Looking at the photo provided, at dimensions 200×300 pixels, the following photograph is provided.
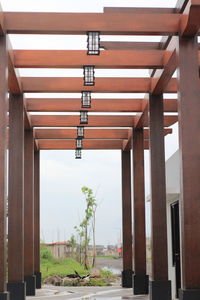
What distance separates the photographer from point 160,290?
8523 mm

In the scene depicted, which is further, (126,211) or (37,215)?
(37,215)


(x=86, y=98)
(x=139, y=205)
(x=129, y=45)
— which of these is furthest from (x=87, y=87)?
(x=139, y=205)

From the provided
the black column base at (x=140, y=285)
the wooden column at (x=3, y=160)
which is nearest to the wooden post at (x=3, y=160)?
the wooden column at (x=3, y=160)

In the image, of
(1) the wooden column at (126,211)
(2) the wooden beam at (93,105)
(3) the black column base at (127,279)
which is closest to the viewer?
(2) the wooden beam at (93,105)

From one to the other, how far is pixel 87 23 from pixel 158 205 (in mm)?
3373

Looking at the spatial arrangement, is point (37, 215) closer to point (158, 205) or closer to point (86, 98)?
point (158, 205)

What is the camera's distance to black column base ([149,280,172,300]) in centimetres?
848

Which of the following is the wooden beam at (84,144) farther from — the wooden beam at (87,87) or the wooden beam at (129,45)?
the wooden beam at (129,45)

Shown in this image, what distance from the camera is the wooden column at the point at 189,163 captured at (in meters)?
6.39

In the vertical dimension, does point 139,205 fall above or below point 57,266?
above

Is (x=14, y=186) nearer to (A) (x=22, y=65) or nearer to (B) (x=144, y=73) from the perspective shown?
(A) (x=22, y=65)

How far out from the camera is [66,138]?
40.9ft

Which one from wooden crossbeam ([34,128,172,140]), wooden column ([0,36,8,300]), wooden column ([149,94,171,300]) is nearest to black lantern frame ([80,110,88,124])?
wooden column ([149,94,171,300])

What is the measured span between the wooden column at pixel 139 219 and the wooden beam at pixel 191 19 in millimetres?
4851
